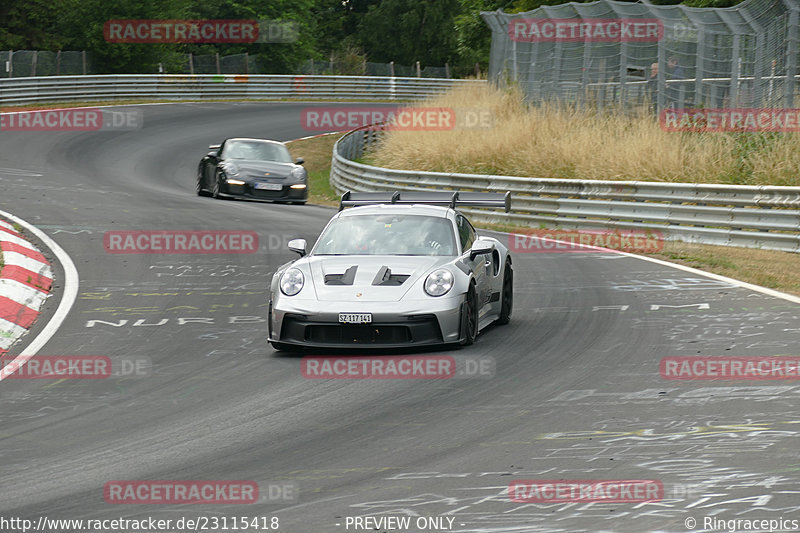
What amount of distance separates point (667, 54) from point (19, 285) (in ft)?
54.8

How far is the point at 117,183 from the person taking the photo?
2830 centimetres

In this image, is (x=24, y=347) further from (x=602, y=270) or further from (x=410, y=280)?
(x=602, y=270)

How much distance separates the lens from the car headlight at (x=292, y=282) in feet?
32.7

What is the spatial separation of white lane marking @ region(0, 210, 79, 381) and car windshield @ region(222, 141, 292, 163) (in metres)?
7.13

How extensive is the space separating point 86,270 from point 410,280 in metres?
6.41

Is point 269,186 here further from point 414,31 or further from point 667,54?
point 414,31

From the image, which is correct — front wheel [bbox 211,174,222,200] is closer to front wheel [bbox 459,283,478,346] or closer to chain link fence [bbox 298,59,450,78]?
front wheel [bbox 459,283,478,346]

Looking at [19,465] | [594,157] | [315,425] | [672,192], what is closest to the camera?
[19,465]

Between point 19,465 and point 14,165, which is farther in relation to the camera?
point 14,165

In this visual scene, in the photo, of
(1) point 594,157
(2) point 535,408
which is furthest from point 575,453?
(1) point 594,157

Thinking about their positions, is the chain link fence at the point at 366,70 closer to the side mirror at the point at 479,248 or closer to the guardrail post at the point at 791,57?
the guardrail post at the point at 791,57

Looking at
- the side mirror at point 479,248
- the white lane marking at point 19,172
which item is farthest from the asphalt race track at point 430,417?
the white lane marking at point 19,172

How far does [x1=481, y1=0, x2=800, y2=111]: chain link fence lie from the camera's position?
75.0 ft

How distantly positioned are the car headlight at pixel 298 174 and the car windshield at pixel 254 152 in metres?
0.50
